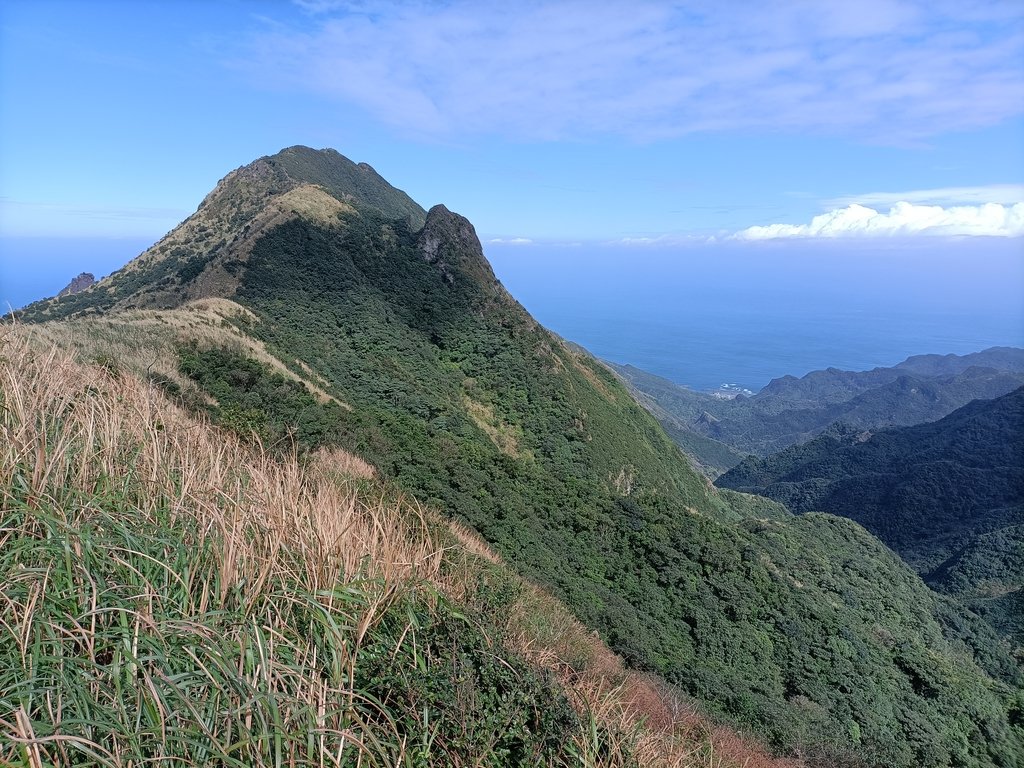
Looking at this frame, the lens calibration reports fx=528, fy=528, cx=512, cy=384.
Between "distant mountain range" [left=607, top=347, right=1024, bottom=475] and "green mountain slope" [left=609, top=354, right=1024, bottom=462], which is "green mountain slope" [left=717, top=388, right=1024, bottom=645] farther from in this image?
"green mountain slope" [left=609, top=354, right=1024, bottom=462]

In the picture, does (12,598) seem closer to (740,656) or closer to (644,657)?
(644,657)

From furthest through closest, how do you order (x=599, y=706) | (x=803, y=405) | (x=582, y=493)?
(x=803, y=405)
(x=582, y=493)
(x=599, y=706)

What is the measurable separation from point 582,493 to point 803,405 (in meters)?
146

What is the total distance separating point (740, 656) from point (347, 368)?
75.9 feet

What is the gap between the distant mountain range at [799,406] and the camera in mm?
119312

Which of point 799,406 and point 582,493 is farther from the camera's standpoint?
point 799,406

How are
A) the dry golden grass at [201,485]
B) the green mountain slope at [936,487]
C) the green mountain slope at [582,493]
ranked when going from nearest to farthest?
the dry golden grass at [201,485]
the green mountain slope at [582,493]
the green mountain slope at [936,487]

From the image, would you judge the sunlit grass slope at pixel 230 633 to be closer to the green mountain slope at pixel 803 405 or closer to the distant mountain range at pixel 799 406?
the distant mountain range at pixel 799 406

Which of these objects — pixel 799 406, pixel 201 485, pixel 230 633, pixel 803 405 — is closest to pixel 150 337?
pixel 201 485

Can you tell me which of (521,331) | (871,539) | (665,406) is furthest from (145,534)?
(665,406)

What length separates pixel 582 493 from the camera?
2191cm

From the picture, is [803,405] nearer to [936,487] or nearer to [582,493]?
[936,487]

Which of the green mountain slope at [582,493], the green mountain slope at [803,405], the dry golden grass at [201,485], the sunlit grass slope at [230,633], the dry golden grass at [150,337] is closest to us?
the sunlit grass slope at [230,633]

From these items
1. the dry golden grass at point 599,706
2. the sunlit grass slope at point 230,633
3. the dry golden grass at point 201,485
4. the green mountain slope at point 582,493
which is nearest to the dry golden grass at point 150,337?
the green mountain slope at point 582,493
